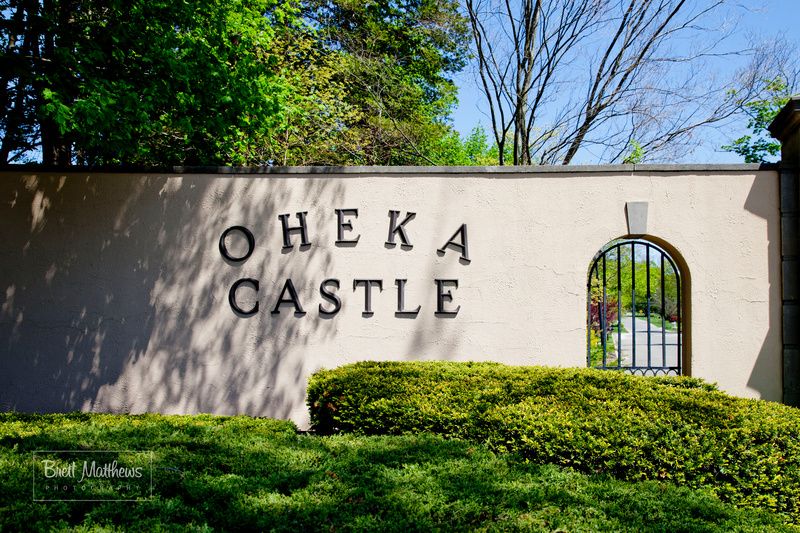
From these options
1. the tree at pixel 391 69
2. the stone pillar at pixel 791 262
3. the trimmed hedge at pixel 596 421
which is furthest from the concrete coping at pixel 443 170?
the tree at pixel 391 69

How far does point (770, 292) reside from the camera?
6.26m

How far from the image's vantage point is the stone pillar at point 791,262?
6141 mm

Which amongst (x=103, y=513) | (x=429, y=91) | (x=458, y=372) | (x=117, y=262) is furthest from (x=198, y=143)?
(x=429, y=91)

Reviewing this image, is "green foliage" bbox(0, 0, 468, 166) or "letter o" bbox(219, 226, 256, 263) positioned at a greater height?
"green foliage" bbox(0, 0, 468, 166)

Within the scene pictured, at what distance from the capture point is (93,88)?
230 inches

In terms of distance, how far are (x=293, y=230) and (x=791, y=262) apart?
5.63m

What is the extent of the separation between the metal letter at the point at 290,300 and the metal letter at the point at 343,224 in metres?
0.77

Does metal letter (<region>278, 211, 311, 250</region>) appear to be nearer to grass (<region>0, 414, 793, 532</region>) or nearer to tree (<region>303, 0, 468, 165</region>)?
grass (<region>0, 414, 793, 532</region>)

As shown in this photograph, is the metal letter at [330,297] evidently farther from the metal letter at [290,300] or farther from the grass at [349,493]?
the grass at [349,493]

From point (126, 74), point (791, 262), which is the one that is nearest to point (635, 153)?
point (791, 262)

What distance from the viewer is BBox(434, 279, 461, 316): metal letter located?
6.54 m

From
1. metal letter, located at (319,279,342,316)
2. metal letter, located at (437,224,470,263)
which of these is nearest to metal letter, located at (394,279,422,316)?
metal letter, located at (437,224,470,263)

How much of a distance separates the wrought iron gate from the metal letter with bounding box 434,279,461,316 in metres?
1.57

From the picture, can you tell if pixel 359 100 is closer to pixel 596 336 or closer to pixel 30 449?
pixel 596 336
